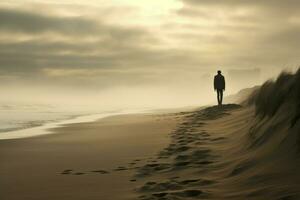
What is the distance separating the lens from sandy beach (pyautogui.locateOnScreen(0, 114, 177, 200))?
22.1 ft

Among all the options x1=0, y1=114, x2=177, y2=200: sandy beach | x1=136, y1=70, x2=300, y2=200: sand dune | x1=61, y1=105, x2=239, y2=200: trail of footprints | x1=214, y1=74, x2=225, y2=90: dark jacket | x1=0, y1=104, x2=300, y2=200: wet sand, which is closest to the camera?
x1=136, y1=70, x2=300, y2=200: sand dune

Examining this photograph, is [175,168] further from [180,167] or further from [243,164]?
[243,164]

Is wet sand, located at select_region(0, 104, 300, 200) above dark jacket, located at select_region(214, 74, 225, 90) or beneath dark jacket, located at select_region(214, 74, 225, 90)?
beneath

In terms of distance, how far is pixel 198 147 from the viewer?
32.8 feet

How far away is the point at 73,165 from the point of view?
30.6 feet

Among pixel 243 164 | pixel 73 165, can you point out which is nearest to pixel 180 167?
pixel 243 164

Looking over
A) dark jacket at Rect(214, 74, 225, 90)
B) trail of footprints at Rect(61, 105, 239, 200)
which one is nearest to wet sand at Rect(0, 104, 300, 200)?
trail of footprints at Rect(61, 105, 239, 200)

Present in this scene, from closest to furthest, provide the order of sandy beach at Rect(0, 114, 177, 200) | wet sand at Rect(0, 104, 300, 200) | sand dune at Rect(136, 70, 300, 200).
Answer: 1. sand dune at Rect(136, 70, 300, 200)
2. wet sand at Rect(0, 104, 300, 200)
3. sandy beach at Rect(0, 114, 177, 200)

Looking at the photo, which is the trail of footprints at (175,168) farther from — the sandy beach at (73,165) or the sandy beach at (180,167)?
the sandy beach at (73,165)

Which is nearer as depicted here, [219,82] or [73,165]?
[73,165]

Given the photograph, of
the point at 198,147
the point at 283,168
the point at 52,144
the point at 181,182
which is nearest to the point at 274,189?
the point at 283,168

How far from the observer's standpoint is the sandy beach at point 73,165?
6742 millimetres

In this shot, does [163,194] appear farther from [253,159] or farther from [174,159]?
[174,159]

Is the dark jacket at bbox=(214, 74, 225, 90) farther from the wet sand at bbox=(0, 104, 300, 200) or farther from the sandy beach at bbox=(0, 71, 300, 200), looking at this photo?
the wet sand at bbox=(0, 104, 300, 200)
